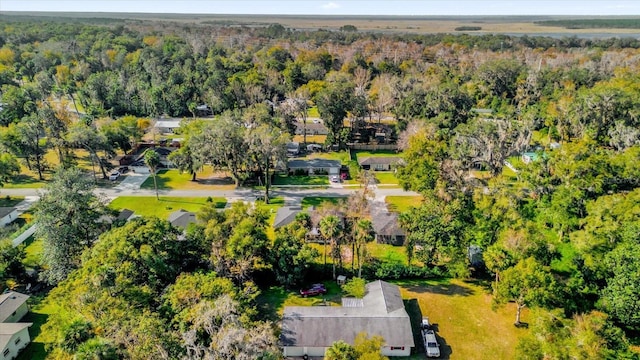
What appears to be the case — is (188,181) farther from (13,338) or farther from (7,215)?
(13,338)

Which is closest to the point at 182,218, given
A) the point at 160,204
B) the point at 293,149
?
the point at 160,204

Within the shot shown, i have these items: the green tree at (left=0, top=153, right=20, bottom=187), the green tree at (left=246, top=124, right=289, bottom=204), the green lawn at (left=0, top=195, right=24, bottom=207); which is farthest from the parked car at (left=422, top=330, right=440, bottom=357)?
the green tree at (left=0, top=153, right=20, bottom=187)

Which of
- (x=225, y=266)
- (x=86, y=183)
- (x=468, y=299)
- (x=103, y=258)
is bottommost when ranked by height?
(x=468, y=299)

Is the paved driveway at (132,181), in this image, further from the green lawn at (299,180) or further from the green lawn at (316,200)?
the green lawn at (316,200)

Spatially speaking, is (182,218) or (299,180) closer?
(182,218)

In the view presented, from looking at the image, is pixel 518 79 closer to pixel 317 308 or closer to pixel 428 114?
pixel 428 114

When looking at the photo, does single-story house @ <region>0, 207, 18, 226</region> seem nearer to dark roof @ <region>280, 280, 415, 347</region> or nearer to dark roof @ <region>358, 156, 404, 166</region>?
dark roof @ <region>280, 280, 415, 347</region>

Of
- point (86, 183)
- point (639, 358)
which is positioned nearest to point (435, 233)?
point (639, 358)
